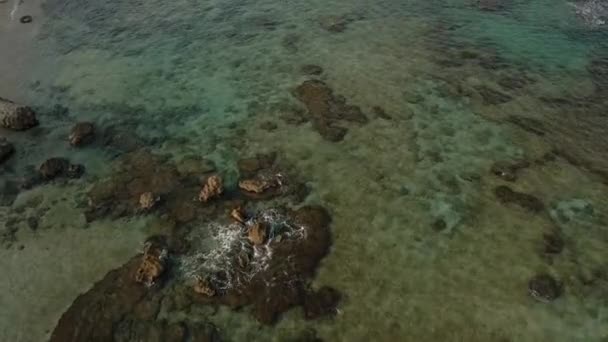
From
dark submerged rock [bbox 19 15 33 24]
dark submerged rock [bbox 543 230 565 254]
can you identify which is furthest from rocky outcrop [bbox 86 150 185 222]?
dark submerged rock [bbox 19 15 33 24]

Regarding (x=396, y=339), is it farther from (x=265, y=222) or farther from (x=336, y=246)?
(x=265, y=222)

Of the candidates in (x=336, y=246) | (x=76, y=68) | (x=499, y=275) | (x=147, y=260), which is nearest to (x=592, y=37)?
(x=499, y=275)


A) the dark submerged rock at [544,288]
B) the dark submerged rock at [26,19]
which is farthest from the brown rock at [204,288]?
the dark submerged rock at [26,19]

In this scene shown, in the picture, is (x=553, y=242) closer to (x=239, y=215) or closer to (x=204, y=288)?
(x=239, y=215)

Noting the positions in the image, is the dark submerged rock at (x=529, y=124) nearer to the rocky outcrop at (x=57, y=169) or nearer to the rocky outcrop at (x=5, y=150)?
the rocky outcrop at (x=57, y=169)

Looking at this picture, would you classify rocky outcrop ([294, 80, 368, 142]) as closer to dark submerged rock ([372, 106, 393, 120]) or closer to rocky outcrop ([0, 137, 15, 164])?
dark submerged rock ([372, 106, 393, 120])

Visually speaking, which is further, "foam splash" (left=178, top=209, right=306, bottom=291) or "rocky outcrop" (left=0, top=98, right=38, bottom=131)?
"rocky outcrop" (left=0, top=98, right=38, bottom=131)
